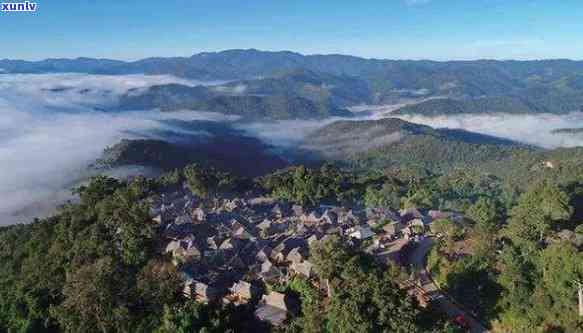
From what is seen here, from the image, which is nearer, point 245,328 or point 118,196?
point 245,328

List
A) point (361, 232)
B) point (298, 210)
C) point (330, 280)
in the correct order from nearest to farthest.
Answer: point (330, 280) → point (361, 232) → point (298, 210)

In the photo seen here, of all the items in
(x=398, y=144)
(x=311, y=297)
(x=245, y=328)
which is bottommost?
(x=398, y=144)

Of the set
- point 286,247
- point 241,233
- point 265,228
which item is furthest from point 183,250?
point 265,228

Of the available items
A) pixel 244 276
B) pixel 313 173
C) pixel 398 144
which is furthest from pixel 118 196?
pixel 398 144

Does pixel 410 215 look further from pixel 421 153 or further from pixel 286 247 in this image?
pixel 421 153

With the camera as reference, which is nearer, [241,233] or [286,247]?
[286,247]

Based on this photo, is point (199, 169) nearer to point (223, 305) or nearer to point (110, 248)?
point (110, 248)

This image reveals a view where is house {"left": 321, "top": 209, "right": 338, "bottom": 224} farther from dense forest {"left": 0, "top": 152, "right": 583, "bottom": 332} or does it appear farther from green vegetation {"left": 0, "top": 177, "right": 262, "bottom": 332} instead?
green vegetation {"left": 0, "top": 177, "right": 262, "bottom": 332}
